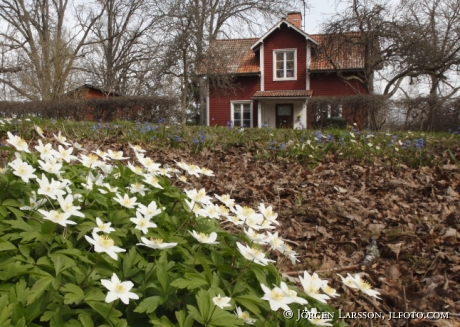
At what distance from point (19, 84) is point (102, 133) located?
20.3m

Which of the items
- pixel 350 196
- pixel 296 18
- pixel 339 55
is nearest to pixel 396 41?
pixel 339 55

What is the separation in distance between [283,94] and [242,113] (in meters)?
2.67

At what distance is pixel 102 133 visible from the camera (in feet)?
19.1

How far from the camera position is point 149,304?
114 centimetres

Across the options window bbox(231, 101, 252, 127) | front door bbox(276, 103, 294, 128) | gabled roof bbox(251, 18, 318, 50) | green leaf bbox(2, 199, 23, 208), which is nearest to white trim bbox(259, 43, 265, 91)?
gabled roof bbox(251, 18, 318, 50)

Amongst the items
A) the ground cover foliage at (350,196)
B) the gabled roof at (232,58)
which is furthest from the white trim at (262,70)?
the ground cover foliage at (350,196)

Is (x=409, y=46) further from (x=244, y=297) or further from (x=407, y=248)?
(x=244, y=297)

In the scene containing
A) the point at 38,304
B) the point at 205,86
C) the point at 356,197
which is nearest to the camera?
the point at 38,304

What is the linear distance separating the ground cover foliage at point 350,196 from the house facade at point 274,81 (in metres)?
14.3

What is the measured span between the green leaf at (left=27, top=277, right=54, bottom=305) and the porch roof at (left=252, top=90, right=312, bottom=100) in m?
18.7

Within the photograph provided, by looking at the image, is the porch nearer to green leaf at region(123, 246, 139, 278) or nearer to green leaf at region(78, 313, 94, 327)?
green leaf at region(123, 246, 139, 278)

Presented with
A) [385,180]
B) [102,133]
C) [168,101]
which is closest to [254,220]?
[385,180]

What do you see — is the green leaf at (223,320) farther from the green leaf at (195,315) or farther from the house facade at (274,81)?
the house facade at (274,81)

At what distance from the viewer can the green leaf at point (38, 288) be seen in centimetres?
106
